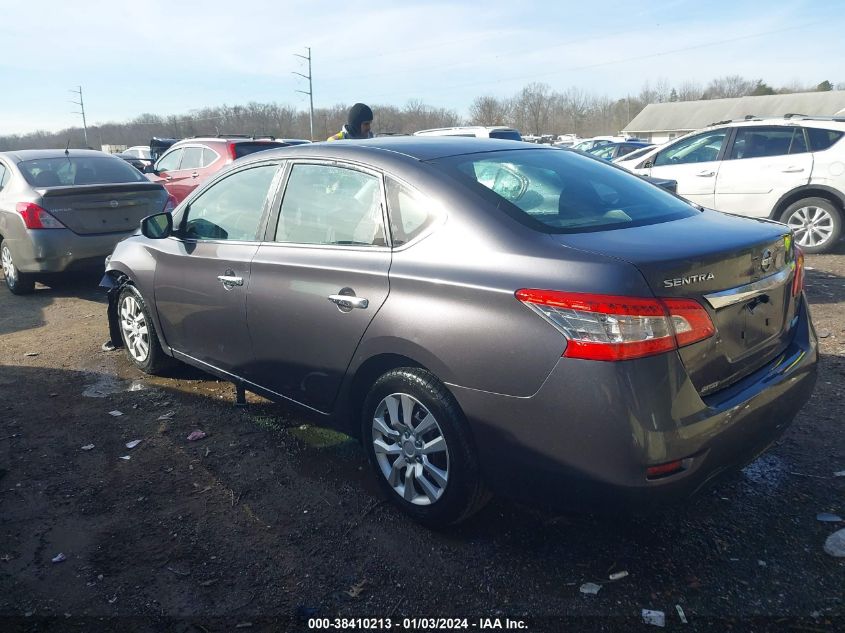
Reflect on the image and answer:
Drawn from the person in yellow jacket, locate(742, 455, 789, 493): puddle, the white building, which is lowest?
locate(742, 455, 789, 493): puddle

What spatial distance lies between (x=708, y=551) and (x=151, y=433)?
3.25 m

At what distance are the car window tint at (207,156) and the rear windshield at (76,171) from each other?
209 centimetres

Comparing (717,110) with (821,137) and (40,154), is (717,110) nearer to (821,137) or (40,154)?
(821,137)

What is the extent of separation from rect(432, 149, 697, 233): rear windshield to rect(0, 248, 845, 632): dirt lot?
127cm

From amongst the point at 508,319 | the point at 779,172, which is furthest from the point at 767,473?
the point at 779,172

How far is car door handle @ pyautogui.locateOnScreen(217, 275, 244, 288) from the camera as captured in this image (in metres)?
3.68

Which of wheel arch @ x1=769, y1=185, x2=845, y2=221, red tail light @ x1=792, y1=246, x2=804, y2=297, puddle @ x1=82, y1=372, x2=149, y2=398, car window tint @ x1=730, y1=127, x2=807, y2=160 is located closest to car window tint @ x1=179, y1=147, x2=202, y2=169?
puddle @ x1=82, y1=372, x2=149, y2=398

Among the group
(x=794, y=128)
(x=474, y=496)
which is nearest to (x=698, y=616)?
(x=474, y=496)

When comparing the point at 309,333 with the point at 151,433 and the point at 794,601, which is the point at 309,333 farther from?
A: the point at 794,601

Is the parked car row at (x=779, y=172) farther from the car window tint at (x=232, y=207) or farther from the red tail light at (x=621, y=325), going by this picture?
the red tail light at (x=621, y=325)

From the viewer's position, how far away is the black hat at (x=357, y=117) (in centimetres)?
769

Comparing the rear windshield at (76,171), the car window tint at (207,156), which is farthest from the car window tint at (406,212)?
the car window tint at (207,156)

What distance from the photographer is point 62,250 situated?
280 inches

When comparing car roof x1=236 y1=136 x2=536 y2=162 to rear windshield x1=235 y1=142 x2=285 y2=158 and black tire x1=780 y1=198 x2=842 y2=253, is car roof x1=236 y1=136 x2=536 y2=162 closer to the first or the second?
black tire x1=780 y1=198 x2=842 y2=253
